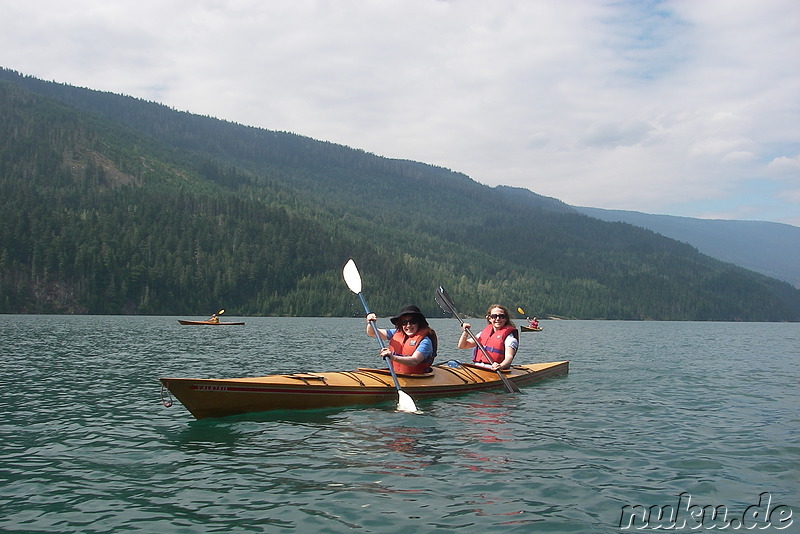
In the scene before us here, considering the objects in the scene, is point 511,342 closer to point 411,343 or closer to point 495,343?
point 495,343

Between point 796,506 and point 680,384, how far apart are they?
55.2 feet

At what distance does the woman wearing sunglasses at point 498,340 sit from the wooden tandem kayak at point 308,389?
0.99m

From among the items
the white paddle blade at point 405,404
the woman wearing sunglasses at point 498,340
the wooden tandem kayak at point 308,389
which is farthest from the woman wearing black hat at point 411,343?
the woman wearing sunglasses at point 498,340

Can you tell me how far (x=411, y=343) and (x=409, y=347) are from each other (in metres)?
0.16

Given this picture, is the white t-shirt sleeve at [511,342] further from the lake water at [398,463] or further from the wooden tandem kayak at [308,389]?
the lake water at [398,463]

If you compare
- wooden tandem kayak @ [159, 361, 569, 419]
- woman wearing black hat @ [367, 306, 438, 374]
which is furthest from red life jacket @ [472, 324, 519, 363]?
woman wearing black hat @ [367, 306, 438, 374]

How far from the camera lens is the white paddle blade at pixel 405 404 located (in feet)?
56.5

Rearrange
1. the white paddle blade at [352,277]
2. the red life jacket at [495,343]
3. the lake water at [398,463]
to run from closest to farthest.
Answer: the lake water at [398,463] < the red life jacket at [495,343] < the white paddle blade at [352,277]

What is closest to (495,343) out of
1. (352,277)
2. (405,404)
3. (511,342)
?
(511,342)

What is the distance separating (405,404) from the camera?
56.9 ft

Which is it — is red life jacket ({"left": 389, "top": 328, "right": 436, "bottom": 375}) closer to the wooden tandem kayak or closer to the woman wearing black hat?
the woman wearing black hat

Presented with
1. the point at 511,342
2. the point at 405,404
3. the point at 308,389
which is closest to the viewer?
the point at 308,389

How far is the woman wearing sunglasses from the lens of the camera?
21859 millimetres

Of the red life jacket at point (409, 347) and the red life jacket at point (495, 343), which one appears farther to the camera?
the red life jacket at point (495, 343)
